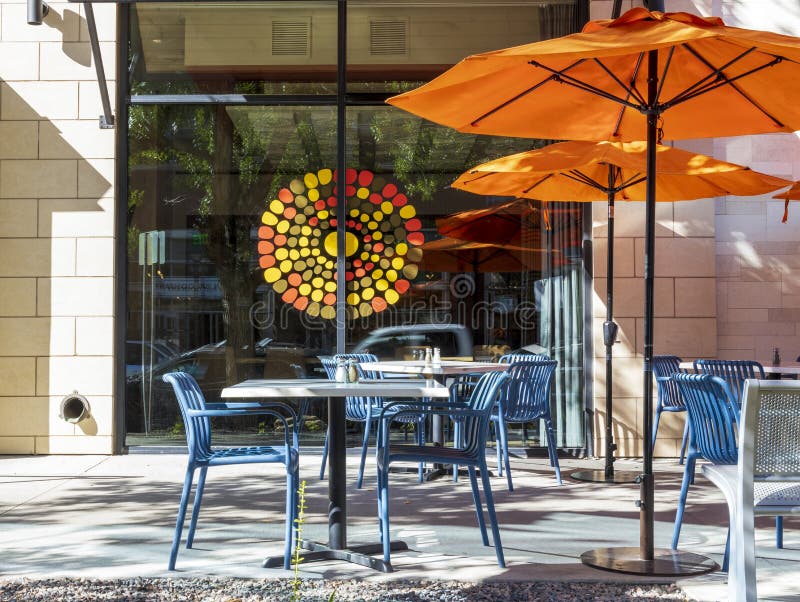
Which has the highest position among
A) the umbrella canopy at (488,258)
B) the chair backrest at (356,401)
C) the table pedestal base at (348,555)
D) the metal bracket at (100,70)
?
the metal bracket at (100,70)

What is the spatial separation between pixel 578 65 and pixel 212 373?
4785mm

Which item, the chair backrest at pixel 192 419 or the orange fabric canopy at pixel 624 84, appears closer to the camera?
the orange fabric canopy at pixel 624 84

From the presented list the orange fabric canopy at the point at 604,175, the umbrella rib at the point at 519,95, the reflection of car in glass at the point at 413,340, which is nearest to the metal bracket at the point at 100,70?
the reflection of car in glass at the point at 413,340

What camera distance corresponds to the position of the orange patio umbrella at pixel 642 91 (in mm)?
4055

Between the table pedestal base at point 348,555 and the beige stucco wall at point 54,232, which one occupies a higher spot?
the beige stucco wall at point 54,232

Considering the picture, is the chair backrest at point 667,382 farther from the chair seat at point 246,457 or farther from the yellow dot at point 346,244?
the chair seat at point 246,457

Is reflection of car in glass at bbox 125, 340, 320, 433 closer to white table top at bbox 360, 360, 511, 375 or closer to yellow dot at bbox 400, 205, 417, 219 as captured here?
yellow dot at bbox 400, 205, 417, 219

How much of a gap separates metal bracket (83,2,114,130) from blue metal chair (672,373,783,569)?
577 centimetres

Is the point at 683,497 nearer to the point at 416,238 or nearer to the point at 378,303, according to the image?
the point at 378,303

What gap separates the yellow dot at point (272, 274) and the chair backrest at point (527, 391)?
Result: 2655mm

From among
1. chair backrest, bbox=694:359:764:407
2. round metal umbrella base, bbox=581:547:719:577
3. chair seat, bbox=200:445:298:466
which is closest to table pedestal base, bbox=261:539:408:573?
chair seat, bbox=200:445:298:466

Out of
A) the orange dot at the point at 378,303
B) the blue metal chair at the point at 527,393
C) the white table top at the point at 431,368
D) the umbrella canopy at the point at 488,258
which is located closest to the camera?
the white table top at the point at 431,368

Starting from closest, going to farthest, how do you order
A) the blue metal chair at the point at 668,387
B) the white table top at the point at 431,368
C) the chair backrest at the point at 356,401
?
the white table top at the point at 431,368
the chair backrest at the point at 356,401
the blue metal chair at the point at 668,387

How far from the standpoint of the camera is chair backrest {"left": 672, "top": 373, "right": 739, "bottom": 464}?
4484mm
